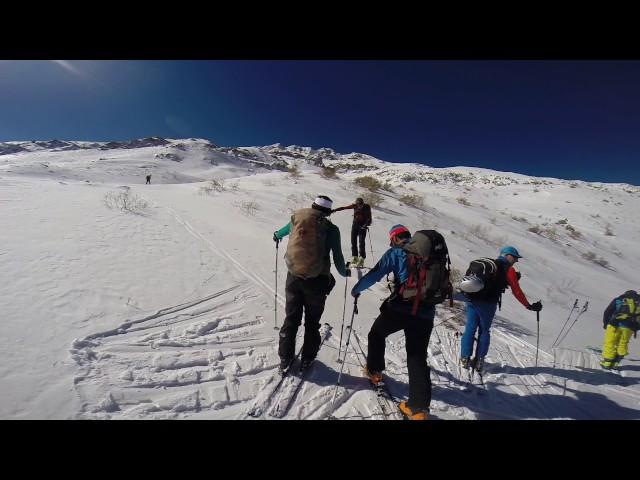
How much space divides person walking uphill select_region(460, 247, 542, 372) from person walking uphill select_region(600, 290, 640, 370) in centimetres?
193

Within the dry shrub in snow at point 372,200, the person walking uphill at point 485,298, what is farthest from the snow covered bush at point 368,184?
the person walking uphill at point 485,298

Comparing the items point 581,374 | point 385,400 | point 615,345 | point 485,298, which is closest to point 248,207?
point 485,298

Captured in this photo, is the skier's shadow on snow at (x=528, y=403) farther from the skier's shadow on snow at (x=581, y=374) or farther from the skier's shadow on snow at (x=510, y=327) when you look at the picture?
the skier's shadow on snow at (x=510, y=327)

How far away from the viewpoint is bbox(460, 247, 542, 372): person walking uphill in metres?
3.66

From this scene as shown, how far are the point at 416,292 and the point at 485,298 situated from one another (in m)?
→ 1.82

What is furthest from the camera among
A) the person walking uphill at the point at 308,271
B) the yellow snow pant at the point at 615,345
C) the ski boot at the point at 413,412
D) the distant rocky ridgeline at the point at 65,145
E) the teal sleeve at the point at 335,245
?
the distant rocky ridgeline at the point at 65,145

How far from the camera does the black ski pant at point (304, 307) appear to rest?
302 cm

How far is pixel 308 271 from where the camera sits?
292 centimetres

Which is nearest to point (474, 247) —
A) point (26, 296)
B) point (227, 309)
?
point (227, 309)

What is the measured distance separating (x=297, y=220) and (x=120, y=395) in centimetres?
239

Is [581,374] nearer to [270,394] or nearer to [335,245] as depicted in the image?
[335,245]

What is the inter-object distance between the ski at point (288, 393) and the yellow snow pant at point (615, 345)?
505 cm

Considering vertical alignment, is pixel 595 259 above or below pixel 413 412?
above
